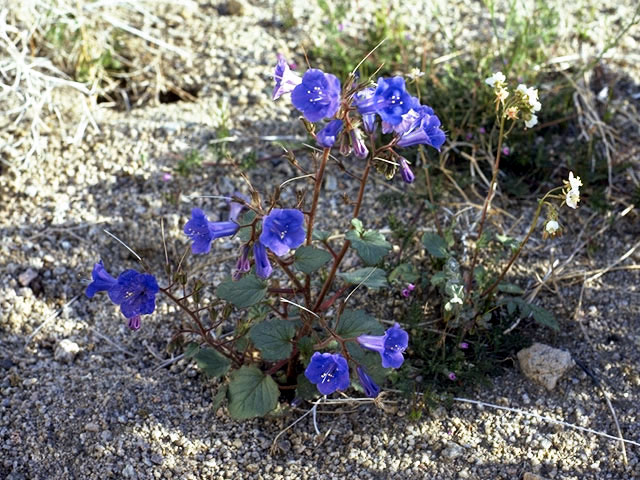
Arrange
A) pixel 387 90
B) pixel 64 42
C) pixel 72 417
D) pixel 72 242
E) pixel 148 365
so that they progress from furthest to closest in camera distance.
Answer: pixel 64 42 → pixel 72 242 → pixel 148 365 → pixel 72 417 → pixel 387 90

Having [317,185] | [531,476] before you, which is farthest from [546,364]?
[317,185]

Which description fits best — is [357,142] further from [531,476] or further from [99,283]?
[531,476]

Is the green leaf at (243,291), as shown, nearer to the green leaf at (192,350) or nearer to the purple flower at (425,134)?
the green leaf at (192,350)

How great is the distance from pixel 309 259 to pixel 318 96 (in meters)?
0.59

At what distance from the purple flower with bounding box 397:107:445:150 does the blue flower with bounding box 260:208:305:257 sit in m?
0.49

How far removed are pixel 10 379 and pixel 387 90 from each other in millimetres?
1903

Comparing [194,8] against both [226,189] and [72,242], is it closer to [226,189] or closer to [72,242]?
[226,189]

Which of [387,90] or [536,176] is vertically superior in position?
[387,90]

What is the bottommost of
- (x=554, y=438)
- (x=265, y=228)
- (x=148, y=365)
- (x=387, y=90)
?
(x=148, y=365)

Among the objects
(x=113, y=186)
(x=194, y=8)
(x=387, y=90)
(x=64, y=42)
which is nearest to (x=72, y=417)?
(x=113, y=186)

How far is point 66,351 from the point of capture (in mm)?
3541

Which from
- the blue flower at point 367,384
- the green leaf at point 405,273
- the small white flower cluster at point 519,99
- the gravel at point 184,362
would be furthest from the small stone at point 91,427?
the small white flower cluster at point 519,99

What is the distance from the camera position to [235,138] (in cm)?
416

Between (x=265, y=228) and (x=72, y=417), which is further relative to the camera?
(x=72, y=417)
